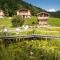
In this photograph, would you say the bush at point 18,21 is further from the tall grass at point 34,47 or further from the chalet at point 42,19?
the tall grass at point 34,47

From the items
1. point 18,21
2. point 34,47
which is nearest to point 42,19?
point 18,21

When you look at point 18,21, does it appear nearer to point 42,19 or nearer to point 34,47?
point 42,19

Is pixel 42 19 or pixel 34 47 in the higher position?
pixel 34 47

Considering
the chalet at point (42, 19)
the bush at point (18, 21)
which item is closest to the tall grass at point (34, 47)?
the bush at point (18, 21)

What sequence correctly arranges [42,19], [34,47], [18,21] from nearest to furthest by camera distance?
[34,47]
[18,21]
[42,19]

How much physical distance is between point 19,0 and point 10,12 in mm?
40073

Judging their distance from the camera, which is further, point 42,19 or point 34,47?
point 42,19

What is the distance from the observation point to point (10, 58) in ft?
81.1

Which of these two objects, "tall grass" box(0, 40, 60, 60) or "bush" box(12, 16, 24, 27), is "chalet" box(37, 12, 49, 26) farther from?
"tall grass" box(0, 40, 60, 60)

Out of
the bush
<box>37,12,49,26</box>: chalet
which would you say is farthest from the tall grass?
<box>37,12,49,26</box>: chalet

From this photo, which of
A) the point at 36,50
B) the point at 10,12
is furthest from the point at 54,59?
the point at 10,12

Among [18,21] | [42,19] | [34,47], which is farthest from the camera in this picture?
[42,19]

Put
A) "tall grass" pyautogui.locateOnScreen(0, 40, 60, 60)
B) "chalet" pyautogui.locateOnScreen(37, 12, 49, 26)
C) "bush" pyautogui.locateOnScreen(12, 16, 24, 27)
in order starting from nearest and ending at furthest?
"tall grass" pyautogui.locateOnScreen(0, 40, 60, 60) < "bush" pyautogui.locateOnScreen(12, 16, 24, 27) < "chalet" pyautogui.locateOnScreen(37, 12, 49, 26)

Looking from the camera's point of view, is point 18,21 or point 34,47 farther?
point 18,21
